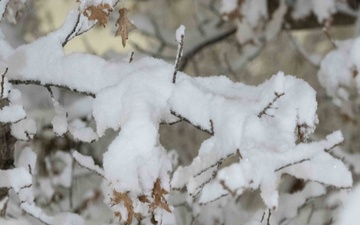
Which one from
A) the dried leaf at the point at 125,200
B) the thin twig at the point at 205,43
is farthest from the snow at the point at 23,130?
the thin twig at the point at 205,43

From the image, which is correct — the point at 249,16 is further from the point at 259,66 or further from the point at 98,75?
the point at 259,66

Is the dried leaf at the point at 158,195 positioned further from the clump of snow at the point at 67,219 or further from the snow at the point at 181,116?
the clump of snow at the point at 67,219

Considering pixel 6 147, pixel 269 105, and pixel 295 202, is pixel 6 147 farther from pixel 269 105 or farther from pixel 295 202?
pixel 295 202

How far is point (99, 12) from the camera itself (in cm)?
224

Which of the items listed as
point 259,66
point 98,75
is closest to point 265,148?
point 98,75

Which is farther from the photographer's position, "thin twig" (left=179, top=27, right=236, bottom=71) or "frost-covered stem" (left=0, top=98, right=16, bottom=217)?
"thin twig" (left=179, top=27, right=236, bottom=71)

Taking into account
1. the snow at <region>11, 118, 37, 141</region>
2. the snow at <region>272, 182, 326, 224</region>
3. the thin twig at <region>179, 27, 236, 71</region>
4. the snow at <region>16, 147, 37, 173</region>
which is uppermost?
the snow at <region>11, 118, 37, 141</region>

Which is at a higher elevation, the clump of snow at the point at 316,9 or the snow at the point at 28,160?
the snow at the point at 28,160

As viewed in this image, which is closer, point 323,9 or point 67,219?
point 67,219

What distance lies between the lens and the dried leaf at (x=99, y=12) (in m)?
2.23

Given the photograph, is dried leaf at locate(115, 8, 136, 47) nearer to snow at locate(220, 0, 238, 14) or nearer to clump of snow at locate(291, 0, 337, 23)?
snow at locate(220, 0, 238, 14)

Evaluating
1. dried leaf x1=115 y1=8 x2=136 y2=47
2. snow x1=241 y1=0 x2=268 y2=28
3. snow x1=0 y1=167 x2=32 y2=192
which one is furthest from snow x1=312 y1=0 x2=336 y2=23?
snow x1=0 y1=167 x2=32 y2=192

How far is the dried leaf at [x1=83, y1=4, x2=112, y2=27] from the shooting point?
223cm

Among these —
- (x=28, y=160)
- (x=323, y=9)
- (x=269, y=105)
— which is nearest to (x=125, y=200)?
(x=269, y=105)
